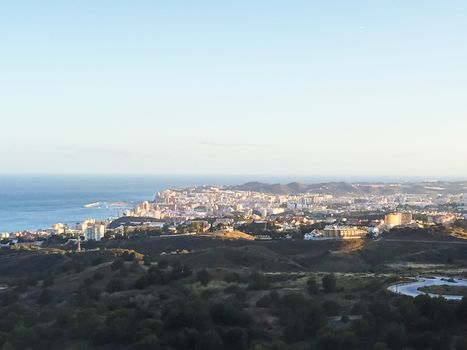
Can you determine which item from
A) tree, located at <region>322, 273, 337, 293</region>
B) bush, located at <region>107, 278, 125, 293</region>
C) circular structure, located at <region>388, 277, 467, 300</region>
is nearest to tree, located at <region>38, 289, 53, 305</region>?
bush, located at <region>107, 278, 125, 293</region>

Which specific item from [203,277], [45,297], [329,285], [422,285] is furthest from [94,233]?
[422,285]

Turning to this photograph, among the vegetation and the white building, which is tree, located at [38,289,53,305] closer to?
the vegetation

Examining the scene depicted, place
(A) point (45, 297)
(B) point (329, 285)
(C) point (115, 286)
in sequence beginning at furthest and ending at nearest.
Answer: (A) point (45, 297) < (C) point (115, 286) < (B) point (329, 285)

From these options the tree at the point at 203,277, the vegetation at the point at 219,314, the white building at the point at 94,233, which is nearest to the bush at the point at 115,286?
the vegetation at the point at 219,314

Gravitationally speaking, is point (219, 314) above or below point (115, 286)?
above

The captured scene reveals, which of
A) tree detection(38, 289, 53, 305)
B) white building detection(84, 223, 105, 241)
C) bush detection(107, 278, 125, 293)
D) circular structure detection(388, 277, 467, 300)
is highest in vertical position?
circular structure detection(388, 277, 467, 300)

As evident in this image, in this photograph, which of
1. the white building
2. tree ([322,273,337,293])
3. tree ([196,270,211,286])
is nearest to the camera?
tree ([322,273,337,293])

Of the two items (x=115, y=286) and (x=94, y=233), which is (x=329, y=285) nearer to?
(x=115, y=286)

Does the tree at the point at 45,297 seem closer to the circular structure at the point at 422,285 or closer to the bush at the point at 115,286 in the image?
the bush at the point at 115,286

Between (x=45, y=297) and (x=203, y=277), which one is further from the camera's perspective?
(x=203, y=277)

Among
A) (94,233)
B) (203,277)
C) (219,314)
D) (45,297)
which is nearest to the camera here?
(219,314)
